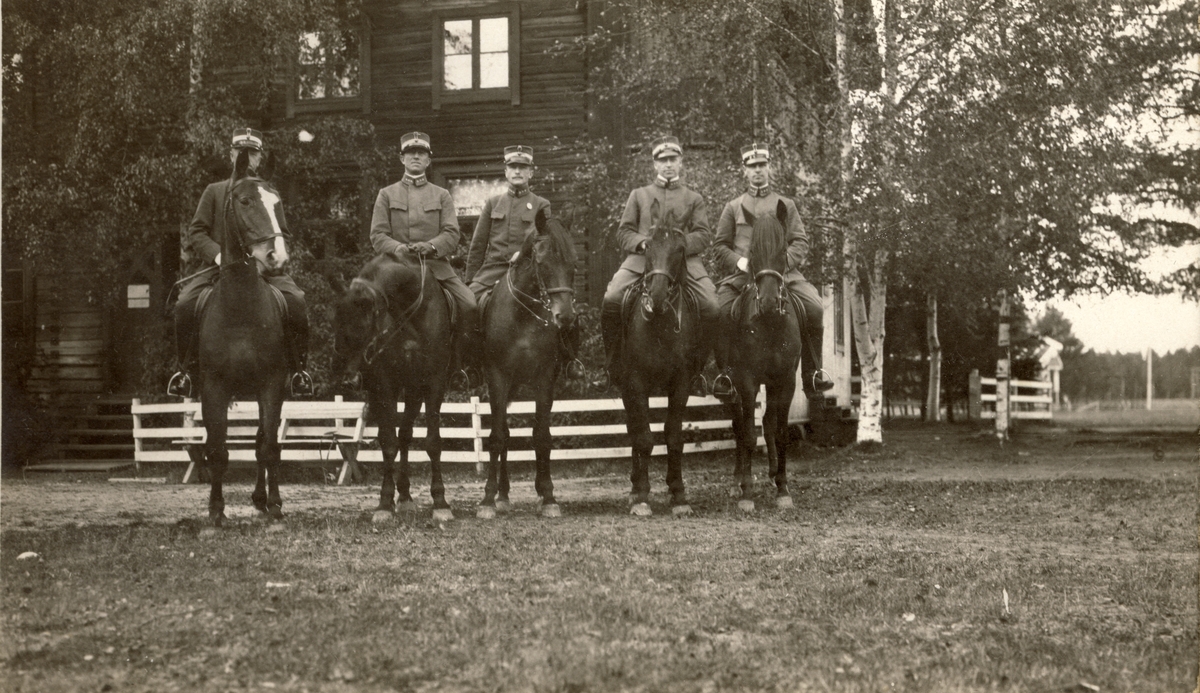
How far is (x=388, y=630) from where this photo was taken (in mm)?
5512

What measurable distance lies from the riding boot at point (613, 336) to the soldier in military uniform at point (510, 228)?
0.29m

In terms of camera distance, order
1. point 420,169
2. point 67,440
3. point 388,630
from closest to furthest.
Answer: point 388,630
point 420,169
point 67,440

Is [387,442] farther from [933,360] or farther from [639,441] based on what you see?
[933,360]

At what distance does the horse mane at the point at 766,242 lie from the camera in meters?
10.1

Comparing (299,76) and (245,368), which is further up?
(299,76)

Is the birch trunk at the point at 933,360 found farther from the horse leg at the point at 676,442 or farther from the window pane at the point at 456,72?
the horse leg at the point at 676,442

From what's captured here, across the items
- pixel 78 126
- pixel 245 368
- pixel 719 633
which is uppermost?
pixel 78 126

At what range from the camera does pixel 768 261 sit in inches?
400

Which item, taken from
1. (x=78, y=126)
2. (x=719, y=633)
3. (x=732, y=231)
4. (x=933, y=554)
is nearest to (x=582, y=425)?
(x=732, y=231)

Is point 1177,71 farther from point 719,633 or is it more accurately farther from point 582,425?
point 719,633

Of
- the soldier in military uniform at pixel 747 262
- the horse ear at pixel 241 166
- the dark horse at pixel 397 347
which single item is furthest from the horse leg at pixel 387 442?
the soldier in military uniform at pixel 747 262

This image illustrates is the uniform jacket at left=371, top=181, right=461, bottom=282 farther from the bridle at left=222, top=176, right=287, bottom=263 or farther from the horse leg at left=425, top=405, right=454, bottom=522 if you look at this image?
the bridle at left=222, top=176, right=287, bottom=263

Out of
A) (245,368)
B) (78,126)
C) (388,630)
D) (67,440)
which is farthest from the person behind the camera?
(67,440)

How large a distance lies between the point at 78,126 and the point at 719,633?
37.3 ft
